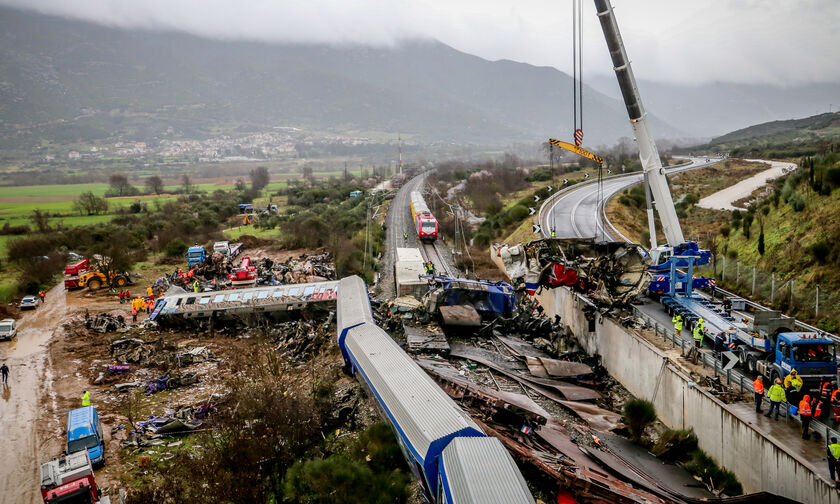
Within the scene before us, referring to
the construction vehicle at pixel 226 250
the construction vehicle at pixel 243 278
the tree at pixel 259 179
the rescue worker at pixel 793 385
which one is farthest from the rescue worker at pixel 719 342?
the tree at pixel 259 179

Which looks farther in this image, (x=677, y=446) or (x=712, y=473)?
(x=677, y=446)

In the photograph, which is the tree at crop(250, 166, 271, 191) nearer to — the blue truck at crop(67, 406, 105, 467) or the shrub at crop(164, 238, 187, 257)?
the shrub at crop(164, 238, 187, 257)

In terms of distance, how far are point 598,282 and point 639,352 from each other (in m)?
4.84

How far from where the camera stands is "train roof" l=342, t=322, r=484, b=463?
487 inches

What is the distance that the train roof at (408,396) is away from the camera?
12.4m

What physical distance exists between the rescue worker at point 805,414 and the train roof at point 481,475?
326 inches

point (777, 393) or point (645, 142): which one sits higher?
point (645, 142)

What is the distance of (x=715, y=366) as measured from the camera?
18438 millimetres

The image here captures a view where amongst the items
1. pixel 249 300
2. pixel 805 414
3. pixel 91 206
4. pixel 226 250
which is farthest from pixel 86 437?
pixel 91 206

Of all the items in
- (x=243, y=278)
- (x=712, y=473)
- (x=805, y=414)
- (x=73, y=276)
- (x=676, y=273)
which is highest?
(x=676, y=273)

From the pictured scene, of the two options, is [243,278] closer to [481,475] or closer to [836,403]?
[481,475]

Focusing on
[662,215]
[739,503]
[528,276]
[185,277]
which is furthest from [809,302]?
[185,277]

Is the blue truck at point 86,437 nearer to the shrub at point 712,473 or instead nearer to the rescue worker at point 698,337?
the shrub at point 712,473

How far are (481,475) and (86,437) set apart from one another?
15.8 meters
